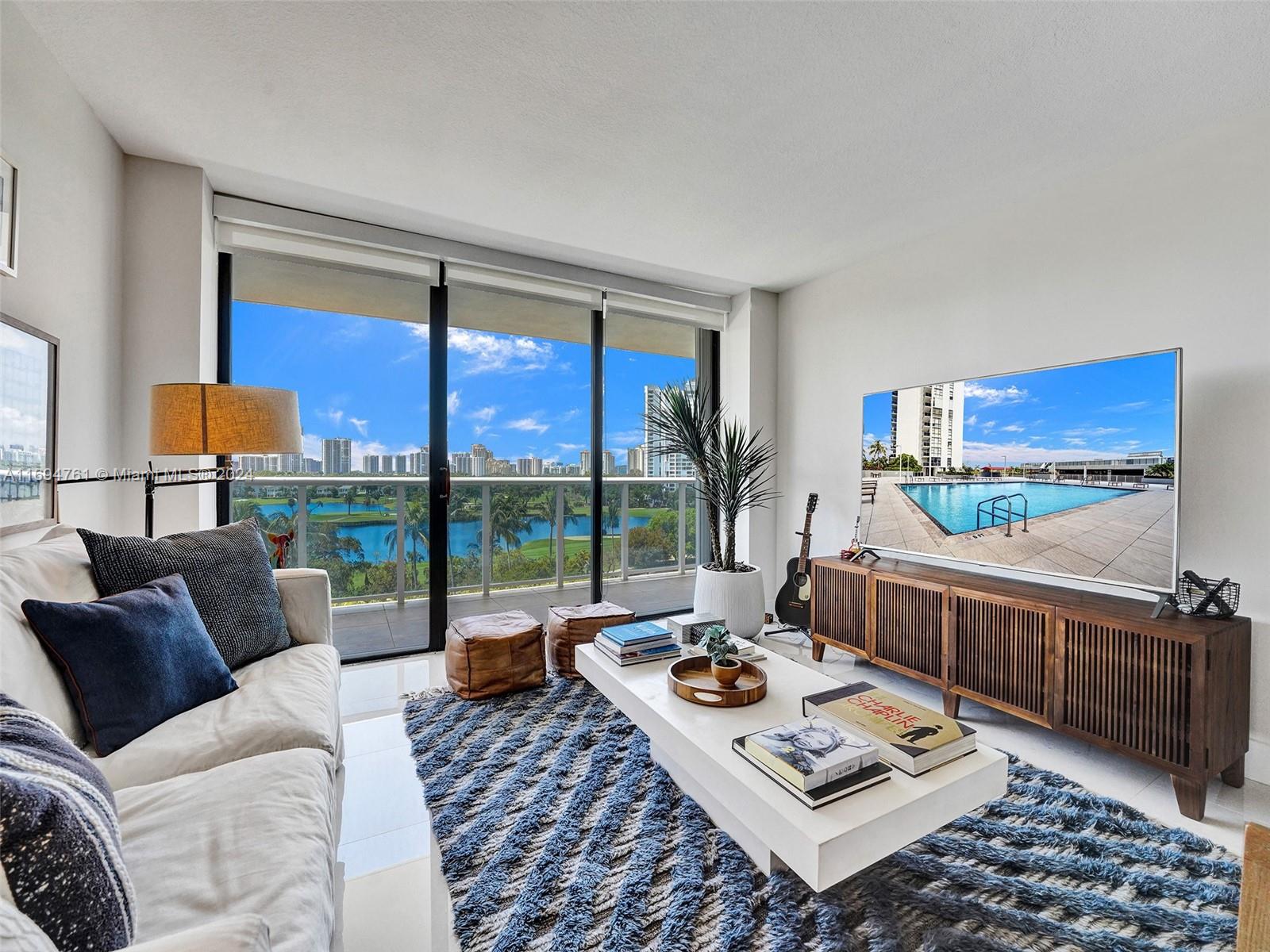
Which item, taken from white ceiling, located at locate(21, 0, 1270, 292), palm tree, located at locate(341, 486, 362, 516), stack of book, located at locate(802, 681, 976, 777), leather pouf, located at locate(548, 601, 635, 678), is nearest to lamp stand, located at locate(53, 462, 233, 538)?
palm tree, located at locate(341, 486, 362, 516)

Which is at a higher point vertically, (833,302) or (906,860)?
(833,302)

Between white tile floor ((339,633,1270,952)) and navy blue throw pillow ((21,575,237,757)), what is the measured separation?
24.9 inches

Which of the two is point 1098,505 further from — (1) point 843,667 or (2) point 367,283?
(2) point 367,283

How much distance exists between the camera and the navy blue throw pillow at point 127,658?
1.29 m

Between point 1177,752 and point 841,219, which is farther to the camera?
point 841,219

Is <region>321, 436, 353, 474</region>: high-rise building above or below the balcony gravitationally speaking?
above

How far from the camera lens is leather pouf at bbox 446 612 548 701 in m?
2.64

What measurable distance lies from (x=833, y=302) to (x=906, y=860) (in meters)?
3.25

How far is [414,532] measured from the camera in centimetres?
361

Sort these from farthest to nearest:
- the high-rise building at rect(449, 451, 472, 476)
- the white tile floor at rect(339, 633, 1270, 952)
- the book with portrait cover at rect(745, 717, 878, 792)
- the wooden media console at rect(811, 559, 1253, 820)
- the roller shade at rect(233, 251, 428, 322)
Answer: the high-rise building at rect(449, 451, 472, 476)
the roller shade at rect(233, 251, 428, 322)
the wooden media console at rect(811, 559, 1253, 820)
the white tile floor at rect(339, 633, 1270, 952)
the book with portrait cover at rect(745, 717, 878, 792)

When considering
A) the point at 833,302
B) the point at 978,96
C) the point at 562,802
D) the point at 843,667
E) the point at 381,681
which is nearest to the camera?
the point at 562,802

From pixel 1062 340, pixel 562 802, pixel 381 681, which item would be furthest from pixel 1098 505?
pixel 381 681

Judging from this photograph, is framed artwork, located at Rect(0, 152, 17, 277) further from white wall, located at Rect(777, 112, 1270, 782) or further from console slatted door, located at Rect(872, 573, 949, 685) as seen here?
white wall, located at Rect(777, 112, 1270, 782)

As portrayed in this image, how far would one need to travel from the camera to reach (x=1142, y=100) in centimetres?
206
